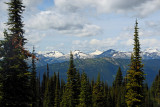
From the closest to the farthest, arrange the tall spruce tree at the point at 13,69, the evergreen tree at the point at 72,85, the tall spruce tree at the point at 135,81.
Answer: the tall spruce tree at the point at 13,69 → the tall spruce tree at the point at 135,81 → the evergreen tree at the point at 72,85

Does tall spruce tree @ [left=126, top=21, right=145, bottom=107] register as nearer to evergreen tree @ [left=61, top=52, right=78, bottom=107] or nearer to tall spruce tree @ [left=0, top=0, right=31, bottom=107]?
tall spruce tree @ [left=0, top=0, right=31, bottom=107]

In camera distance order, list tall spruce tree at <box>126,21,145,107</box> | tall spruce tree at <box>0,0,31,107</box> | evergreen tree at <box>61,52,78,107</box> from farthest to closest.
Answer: evergreen tree at <box>61,52,78,107</box> < tall spruce tree at <box>126,21,145,107</box> < tall spruce tree at <box>0,0,31,107</box>

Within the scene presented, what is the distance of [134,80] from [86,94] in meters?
23.8

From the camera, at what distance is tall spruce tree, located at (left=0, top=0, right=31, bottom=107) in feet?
61.6

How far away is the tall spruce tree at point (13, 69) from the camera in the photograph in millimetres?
18781

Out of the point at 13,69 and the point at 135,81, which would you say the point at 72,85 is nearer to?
the point at 135,81

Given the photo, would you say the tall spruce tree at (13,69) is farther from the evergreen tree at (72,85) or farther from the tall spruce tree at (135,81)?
the evergreen tree at (72,85)

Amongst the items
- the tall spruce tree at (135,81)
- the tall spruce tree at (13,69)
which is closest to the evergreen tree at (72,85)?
the tall spruce tree at (135,81)

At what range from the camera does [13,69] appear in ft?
62.8

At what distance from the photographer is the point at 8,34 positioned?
19.4 m

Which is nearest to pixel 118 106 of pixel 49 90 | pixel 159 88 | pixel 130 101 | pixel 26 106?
pixel 49 90

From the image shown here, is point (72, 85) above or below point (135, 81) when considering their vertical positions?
below

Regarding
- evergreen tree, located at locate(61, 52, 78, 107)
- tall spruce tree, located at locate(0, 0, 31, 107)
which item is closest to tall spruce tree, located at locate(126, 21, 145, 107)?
tall spruce tree, located at locate(0, 0, 31, 107)

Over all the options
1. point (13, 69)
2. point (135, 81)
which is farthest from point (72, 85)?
point (13, 69)
